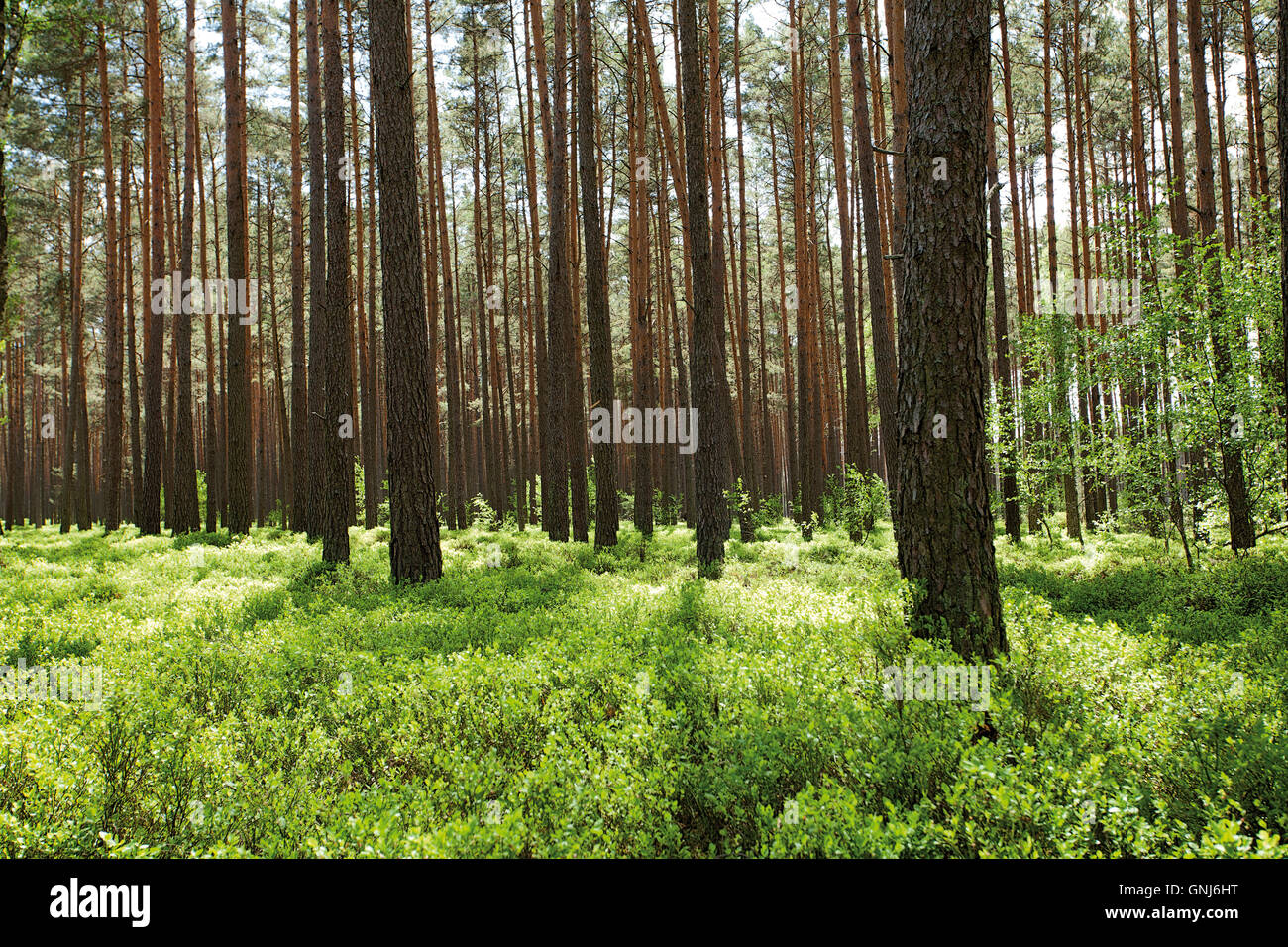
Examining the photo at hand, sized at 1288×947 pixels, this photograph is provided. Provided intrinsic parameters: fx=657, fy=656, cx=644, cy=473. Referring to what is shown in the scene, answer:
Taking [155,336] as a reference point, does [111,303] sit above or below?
above

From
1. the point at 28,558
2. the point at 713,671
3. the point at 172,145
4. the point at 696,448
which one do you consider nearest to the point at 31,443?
the point at 172,145

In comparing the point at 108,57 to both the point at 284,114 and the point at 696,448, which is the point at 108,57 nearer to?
the point at 284,114

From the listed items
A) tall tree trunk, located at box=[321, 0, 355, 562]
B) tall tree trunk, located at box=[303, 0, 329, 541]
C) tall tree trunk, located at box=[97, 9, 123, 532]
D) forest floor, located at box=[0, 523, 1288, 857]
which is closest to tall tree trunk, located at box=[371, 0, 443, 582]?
forest floor, located at box=[0, 523, 1288, 857]

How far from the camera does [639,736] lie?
3.10 m

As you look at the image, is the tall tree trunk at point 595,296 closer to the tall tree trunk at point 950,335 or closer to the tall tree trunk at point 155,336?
the tall tree trunk at point 950,335

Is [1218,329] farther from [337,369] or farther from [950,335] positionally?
[337,369]

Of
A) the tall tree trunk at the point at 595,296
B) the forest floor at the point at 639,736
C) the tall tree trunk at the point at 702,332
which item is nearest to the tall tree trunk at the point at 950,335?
the forest floor at the point at 639,736

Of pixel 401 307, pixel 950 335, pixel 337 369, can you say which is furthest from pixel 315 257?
pixel 950 335

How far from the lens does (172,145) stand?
850 inches

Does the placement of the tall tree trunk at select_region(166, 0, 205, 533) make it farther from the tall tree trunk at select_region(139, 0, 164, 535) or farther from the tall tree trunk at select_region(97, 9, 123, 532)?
the tall tree trunk at select_region(97, 9, 123, 532)

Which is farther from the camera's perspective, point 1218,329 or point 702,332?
point 702,332

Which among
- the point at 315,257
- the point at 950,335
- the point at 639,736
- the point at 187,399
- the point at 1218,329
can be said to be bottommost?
the point at 639,736

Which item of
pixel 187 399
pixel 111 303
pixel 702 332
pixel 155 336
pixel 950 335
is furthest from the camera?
pixel 111 303
